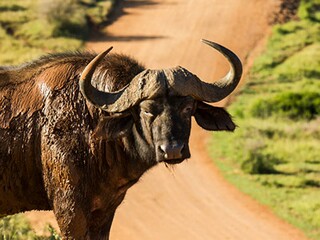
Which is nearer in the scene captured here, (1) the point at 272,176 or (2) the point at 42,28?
(1) the point at 272,176

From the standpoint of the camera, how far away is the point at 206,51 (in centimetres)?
3158

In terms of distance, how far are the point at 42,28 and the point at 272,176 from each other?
18351 millimetres

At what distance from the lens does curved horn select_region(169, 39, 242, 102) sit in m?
7.83

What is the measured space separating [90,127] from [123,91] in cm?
54

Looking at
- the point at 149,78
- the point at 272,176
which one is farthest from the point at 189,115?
the point at 272,176

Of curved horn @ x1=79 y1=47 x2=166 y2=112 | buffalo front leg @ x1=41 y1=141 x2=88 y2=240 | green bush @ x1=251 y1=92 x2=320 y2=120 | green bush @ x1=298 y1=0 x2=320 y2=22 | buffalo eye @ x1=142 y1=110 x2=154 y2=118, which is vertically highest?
curved horn @ x1=79 y1=47 x2=166 y2=112

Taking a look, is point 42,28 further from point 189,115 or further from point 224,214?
point 189,115

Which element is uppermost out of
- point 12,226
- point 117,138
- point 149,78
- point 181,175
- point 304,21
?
point 149,78

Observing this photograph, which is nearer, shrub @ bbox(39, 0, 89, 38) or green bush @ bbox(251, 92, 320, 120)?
green bush @ bbox(251, 92, 320, 120)

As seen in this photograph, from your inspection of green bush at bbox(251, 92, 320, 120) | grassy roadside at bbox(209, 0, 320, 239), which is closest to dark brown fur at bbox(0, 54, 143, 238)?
grassy roadside at bbox(209, 0, 320, 239)

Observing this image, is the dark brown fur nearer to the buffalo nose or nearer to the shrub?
the buffalo nose

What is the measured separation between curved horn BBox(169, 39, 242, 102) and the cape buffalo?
0.01 m

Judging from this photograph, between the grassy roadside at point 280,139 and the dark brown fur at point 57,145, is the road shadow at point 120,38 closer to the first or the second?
the grassy roadside at point 280,139

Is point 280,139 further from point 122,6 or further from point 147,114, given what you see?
point 122,6
